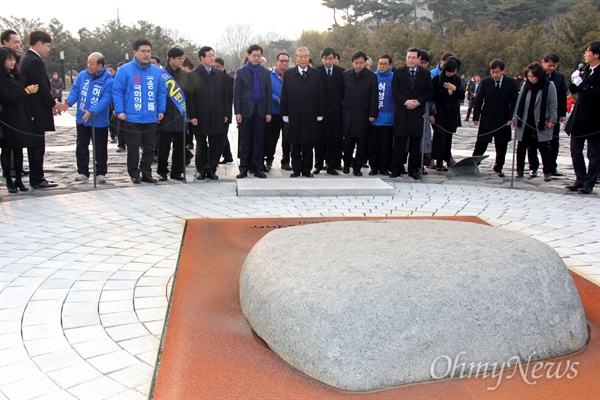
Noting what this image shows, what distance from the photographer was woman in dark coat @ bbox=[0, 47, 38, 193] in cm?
736

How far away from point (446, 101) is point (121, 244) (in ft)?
20.8

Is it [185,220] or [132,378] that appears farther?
[185,220]

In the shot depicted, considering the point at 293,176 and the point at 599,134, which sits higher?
the point at 599,134

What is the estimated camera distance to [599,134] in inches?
313

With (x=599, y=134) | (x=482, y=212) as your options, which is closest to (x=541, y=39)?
(x=599, y=134)

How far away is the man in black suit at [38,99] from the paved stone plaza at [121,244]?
0.36m

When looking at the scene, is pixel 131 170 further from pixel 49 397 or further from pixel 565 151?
pixel 565 151

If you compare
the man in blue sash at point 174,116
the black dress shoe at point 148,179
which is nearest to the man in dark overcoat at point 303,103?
the man in blue sash at point 174,116

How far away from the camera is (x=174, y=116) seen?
28.5 ft

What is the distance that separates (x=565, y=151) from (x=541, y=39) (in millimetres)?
16498

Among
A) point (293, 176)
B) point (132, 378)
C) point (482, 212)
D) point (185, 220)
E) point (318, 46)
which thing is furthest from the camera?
point (318, 46)

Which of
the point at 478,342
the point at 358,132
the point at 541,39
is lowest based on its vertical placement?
the point at 478,342

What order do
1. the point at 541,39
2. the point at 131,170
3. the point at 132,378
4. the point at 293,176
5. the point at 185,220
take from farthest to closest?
the point at 541,39
the point at 293,176
the point at 131,170
the point at 185,220
the point at 132,378

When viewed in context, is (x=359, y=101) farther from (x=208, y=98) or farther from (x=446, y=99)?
(x=208, y=98)
